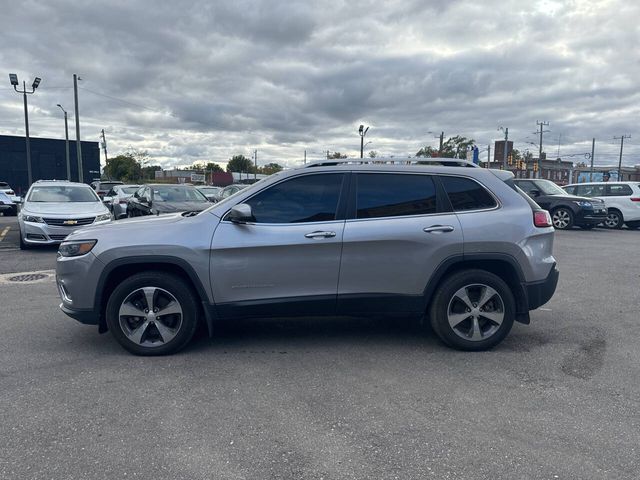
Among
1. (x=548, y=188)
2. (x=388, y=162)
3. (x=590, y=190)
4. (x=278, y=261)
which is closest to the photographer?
(x=278, y=261)

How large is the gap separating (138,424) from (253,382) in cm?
96

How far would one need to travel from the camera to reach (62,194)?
39.2 ft

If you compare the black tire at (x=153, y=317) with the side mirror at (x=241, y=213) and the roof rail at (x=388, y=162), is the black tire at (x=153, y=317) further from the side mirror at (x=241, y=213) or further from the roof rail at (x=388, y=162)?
the roof rail at (x=388, y=162)

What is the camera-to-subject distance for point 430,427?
10.7ft

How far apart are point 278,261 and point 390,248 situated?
103 cm

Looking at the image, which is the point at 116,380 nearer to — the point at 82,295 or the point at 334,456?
the point at 82,295

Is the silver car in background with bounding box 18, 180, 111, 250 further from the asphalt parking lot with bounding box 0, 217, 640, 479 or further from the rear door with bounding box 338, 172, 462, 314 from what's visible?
the rear door with bounding box 338, 172, 462, 314

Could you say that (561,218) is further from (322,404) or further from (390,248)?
(322,404)

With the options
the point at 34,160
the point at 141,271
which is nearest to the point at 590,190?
the point at 141,271

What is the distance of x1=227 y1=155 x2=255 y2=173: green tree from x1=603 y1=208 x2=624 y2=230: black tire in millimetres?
110922

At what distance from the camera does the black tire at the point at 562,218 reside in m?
16.4

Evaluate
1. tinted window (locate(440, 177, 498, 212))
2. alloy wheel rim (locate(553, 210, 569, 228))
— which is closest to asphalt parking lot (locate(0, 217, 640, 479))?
tinted window (locate(440, 177, 498, 212))

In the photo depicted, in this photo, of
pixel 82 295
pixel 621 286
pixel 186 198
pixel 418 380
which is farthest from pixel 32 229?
pixel 621 286

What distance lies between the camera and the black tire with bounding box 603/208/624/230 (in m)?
17.6
